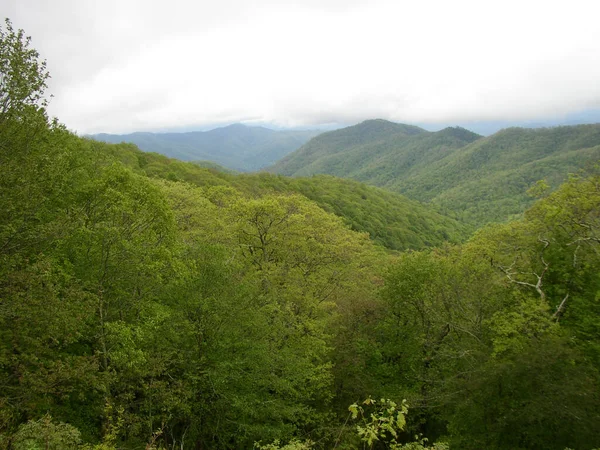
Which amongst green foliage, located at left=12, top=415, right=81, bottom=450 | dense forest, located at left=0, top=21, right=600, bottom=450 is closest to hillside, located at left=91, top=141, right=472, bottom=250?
dense forest, located at left=0, top=21, right=600, bottom=450

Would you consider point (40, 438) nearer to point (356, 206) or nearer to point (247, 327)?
point (247, 327)

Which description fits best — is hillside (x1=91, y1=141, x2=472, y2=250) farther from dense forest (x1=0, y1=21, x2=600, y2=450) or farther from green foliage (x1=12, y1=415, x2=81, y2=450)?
green foliage (x1=12, y1=415, x2=81, y2=450)

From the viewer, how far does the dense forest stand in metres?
10.7

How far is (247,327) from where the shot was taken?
1634 cm

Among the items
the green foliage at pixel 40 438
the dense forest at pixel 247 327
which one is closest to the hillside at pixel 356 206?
the dense forest at pixel 247 327

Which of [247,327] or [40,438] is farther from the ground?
[40,438]

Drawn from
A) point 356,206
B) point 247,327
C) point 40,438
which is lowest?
point 356,206

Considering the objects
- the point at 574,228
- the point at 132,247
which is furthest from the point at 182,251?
the point at 574,228

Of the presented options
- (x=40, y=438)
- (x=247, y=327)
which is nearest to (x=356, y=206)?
(x=247, y=327)

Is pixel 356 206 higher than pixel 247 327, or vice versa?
pixel 247 327

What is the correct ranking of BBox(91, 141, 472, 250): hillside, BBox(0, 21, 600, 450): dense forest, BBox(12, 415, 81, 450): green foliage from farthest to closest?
1. BBox(91, 141, 472, 250): hillside
2. BBox(0, 21, 600, 450): dense forest
3. BBox(12, 415, 81, 450): green foliage

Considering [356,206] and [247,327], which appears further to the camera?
[356,206]

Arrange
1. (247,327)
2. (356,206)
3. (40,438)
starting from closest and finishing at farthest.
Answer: (40,438)
(247,327)
(356,206)

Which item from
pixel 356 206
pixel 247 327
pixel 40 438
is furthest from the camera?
pixel 356 206
